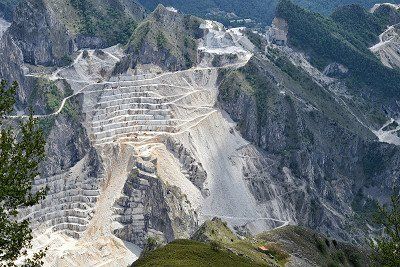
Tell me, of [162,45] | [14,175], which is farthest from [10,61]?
[14,175]

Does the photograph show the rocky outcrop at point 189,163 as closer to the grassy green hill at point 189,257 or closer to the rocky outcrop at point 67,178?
the rocky outcrop at point 67,178

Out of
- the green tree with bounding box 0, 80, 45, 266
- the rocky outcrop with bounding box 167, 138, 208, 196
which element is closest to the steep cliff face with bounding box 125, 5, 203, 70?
the rocky outcrop with bounding box 167, 138, 208, 196

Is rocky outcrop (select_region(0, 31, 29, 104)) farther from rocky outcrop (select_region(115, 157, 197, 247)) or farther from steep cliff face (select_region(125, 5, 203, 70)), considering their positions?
rocky outcrop (select_region(115, 157, 197, 247))

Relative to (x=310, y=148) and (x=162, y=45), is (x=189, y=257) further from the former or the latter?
(x=162, y=45)

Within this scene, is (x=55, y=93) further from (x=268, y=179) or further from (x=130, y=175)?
(x=268, y=179)

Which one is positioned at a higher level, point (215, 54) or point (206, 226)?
point (206, 226)

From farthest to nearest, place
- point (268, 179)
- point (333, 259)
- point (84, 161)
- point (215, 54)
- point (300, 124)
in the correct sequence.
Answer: point (215, 54), point (300, 124), point (268, 179), point (84, 161), point (333, 259)

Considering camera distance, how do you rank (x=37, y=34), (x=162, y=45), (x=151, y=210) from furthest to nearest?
1. (x=37, y=34)
2. (x=162, y=45)
3. (x=151, y=210)

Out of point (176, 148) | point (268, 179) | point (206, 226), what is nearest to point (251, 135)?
point (268, 179)

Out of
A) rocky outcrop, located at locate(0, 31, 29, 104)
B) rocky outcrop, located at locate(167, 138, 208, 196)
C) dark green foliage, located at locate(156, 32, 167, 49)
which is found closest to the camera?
rocky outcrop, located at locate(167, 138, 208, 196)
